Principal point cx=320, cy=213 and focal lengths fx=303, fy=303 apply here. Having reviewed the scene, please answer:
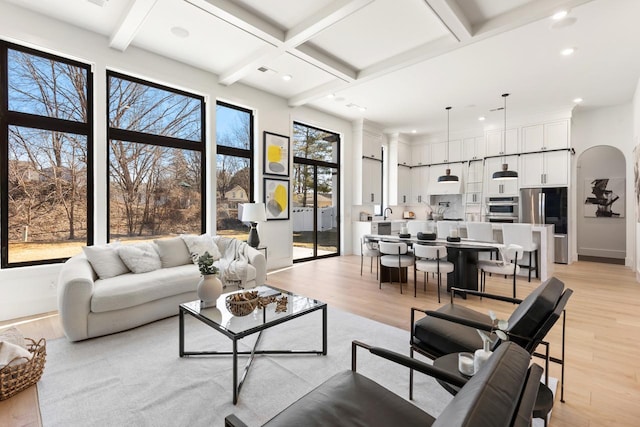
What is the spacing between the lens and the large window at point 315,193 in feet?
21.9

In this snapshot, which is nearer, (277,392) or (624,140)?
(277,392)

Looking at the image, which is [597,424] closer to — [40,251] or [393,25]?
[393,25]

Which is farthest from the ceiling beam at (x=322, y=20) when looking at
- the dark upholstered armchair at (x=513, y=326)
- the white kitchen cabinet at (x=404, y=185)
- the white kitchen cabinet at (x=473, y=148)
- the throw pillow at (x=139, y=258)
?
the white kitchen cabinet at (x=473, y=148)

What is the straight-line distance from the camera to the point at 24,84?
347 cm

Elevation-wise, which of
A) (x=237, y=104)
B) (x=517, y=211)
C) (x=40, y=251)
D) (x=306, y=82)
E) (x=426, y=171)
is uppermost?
(x=306, y=82)

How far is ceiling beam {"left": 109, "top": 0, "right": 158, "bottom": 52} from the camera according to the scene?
314cm

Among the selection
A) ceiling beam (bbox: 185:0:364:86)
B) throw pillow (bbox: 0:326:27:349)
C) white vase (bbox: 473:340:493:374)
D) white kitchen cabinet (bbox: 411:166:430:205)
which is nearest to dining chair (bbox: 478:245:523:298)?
white vase (bbox: 473:340:493:374)

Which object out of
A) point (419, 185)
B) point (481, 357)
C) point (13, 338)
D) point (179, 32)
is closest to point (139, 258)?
point (13, 338)

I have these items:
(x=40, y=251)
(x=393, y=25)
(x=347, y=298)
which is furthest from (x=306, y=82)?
(x=40, y=251)

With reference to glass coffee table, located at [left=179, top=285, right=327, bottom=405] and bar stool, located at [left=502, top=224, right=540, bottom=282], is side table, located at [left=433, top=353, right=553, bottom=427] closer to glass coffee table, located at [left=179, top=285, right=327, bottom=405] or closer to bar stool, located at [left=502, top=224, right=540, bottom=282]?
glass coffee table, located at [left=179, top=285, right=327, bottom=405]

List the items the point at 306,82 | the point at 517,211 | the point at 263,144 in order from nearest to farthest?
1. the point at 306,82
2. the point at 263,144
3. the point at 517,211

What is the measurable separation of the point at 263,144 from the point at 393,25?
2964 millimetres

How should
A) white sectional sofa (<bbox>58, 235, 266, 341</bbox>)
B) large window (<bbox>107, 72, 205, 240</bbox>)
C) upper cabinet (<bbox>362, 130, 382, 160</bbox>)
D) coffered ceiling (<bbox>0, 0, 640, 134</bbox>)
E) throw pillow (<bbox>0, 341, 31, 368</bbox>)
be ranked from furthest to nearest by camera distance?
upper cabinet (<bbox>362, 130, 382, 160</bbox>) → large window (<bbox>107, 72, 205, 240</bbox>) → coffered ceiling (<bbox>0, 0, 640, 134</bbox>) → white sectional sofa (<bbox>58, 235, 266, 341</bbox>) → throw pillow (<bbox>0, 341, 31, 368</bbox>)

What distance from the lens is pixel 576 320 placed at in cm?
329
